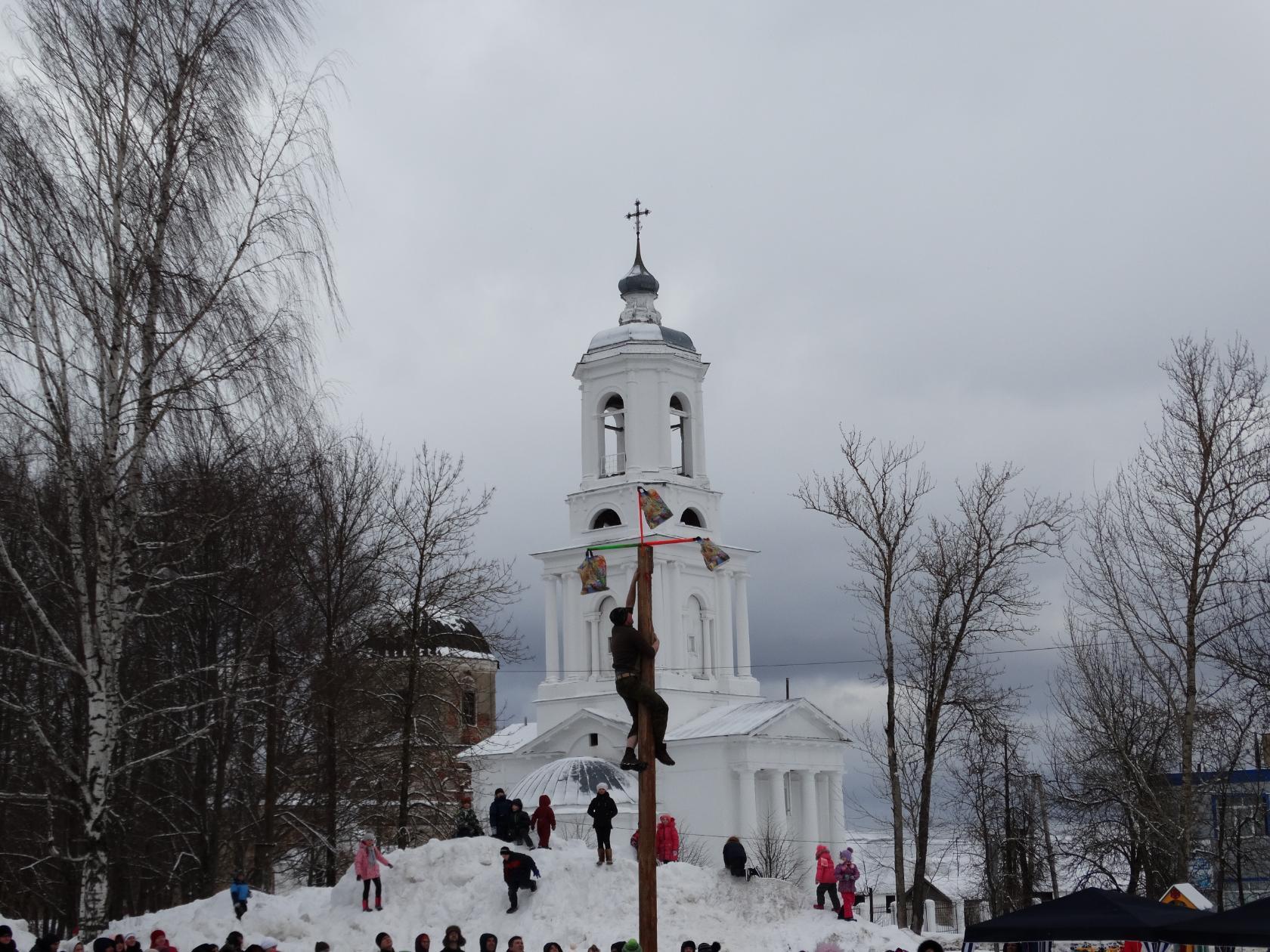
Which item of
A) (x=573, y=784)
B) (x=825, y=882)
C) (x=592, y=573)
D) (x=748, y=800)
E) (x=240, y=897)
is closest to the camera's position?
(x=592, y=573)

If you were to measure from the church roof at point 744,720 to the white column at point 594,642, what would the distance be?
3784 mm

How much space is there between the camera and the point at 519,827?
26281 mm

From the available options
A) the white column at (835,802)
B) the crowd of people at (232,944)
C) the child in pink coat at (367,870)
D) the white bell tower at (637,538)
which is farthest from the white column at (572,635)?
the crowd of people at (232,944)

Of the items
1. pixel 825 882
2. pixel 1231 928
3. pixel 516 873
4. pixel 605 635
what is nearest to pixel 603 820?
pixel 516 873

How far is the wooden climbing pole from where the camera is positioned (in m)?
13.0

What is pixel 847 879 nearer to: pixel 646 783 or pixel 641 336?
pixel 646 783

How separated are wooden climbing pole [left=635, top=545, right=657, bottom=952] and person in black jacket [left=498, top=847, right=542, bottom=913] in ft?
34.4

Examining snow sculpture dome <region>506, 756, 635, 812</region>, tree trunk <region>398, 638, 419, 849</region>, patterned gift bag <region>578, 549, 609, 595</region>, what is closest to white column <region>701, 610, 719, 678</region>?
snow sculpture dome <region>506, 756, 635, 812</region>

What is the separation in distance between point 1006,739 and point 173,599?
60.6ft

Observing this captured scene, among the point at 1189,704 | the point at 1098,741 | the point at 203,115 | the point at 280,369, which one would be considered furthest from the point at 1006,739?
the point at 203,115

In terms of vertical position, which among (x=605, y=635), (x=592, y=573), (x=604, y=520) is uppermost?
(x=604, y=520)

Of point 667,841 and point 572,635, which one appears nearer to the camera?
point 667,841

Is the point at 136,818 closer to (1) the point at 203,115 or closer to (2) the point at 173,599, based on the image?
(2) the point at 173,599

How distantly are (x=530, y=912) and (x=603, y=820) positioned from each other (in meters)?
1.92
